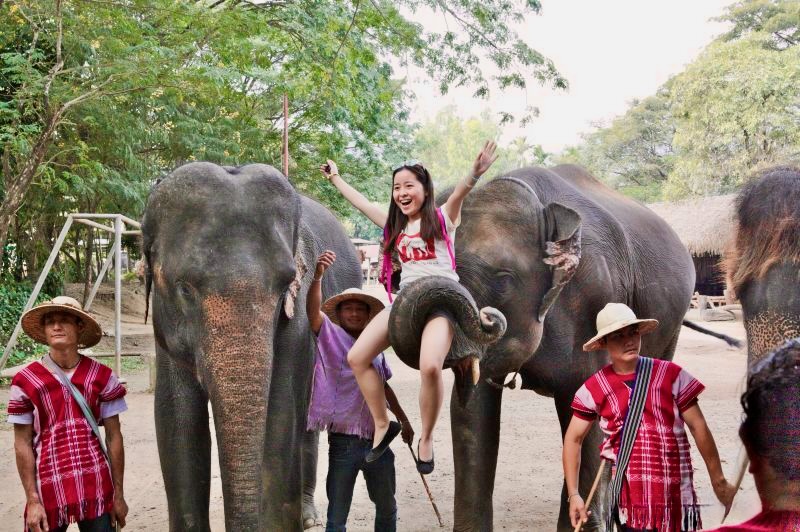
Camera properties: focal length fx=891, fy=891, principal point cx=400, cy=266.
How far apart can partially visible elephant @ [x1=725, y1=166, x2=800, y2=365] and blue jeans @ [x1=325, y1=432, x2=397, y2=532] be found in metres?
1.84

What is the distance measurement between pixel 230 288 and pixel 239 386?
0.43 metres

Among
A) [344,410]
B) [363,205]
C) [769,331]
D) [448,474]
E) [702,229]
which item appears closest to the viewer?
[769,331]

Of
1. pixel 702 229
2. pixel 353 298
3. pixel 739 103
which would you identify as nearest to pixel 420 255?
pixel 353 298

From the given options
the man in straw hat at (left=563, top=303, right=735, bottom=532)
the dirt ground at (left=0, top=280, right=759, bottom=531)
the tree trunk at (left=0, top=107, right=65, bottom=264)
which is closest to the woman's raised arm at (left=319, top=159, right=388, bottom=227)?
the man in straw hat at (left=563, top=303, right=735, bottom=532)

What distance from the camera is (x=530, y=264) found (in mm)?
4969

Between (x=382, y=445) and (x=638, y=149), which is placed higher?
(x=638, y=149)

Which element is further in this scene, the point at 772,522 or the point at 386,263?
the point at 386,263

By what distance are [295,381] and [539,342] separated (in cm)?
141

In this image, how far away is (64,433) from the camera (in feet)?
12.4

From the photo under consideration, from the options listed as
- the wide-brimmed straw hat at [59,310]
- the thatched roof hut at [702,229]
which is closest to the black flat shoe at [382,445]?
the wide-brimmed straw hat at [59,310]

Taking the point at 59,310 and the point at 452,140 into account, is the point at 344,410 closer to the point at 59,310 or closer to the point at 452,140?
the point at 59,310

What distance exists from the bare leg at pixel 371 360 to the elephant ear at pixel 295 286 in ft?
1.31

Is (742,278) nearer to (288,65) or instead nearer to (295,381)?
(295,381)

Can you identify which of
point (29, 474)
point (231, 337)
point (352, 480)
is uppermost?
point (231, 337)
